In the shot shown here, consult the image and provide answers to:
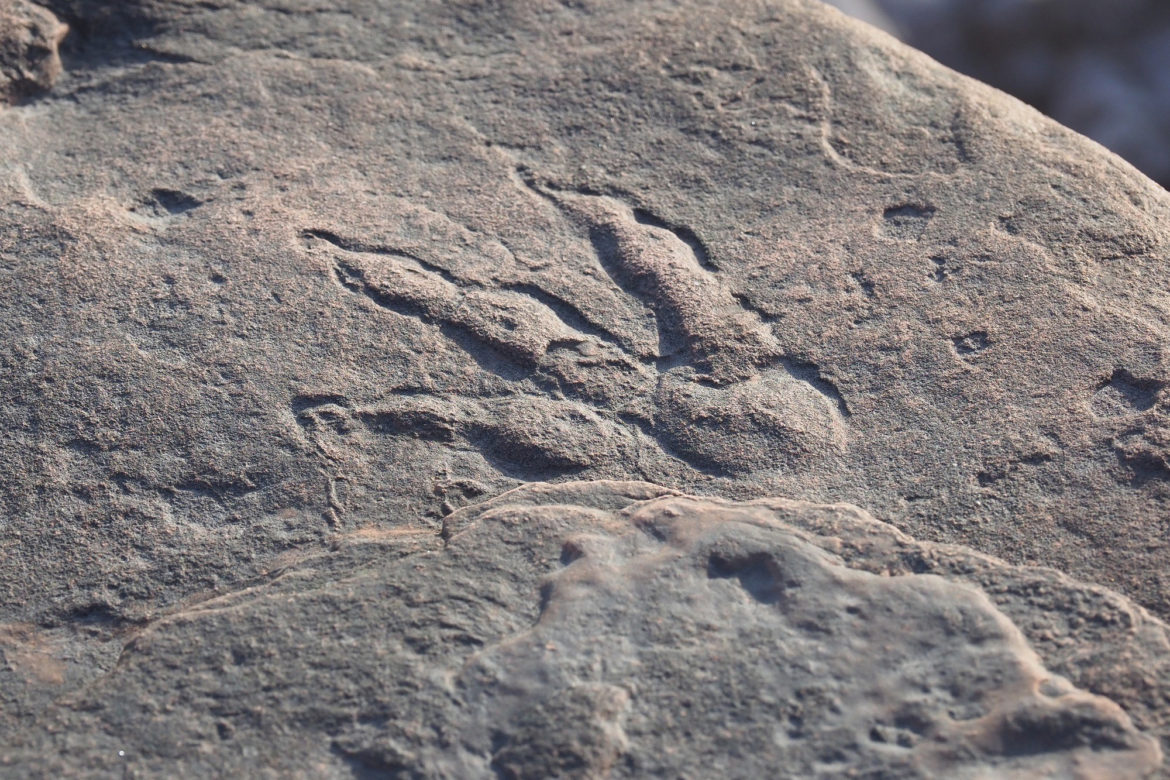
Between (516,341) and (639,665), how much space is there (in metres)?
0.49

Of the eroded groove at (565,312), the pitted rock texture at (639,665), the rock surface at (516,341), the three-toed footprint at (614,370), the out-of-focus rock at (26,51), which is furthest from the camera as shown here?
the out-of-focus rock at (26,51)

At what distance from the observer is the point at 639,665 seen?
3.72 ft

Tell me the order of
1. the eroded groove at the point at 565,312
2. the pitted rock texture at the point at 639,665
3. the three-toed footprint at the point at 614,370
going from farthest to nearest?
1. the eroded groove at the point at 565,312
2. the three-toed footprint at the point at 614,370
3. the pitted rock texture at the point at 639,665

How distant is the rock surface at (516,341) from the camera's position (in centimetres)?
118

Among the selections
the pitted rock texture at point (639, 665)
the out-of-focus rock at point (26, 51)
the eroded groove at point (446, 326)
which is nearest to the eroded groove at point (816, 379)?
the pitted rock texture at point (639, 665)

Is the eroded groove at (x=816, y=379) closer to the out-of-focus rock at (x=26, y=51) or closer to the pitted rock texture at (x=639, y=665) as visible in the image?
the pitted rock texture at (x=639, y=665)

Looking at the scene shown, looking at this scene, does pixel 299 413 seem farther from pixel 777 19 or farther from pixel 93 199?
pixel 777 19

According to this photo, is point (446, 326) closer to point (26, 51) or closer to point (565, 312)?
point (565, 312)

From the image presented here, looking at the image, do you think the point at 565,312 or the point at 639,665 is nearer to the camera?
the point at 639,665

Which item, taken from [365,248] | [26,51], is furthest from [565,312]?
[26,51]

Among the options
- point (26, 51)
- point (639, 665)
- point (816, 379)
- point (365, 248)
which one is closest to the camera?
point (639, 665)

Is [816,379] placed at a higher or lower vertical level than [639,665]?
higher

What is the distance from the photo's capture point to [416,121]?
5.87 ft

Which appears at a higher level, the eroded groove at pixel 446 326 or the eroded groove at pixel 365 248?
the eroded groove at pixel 365 248
